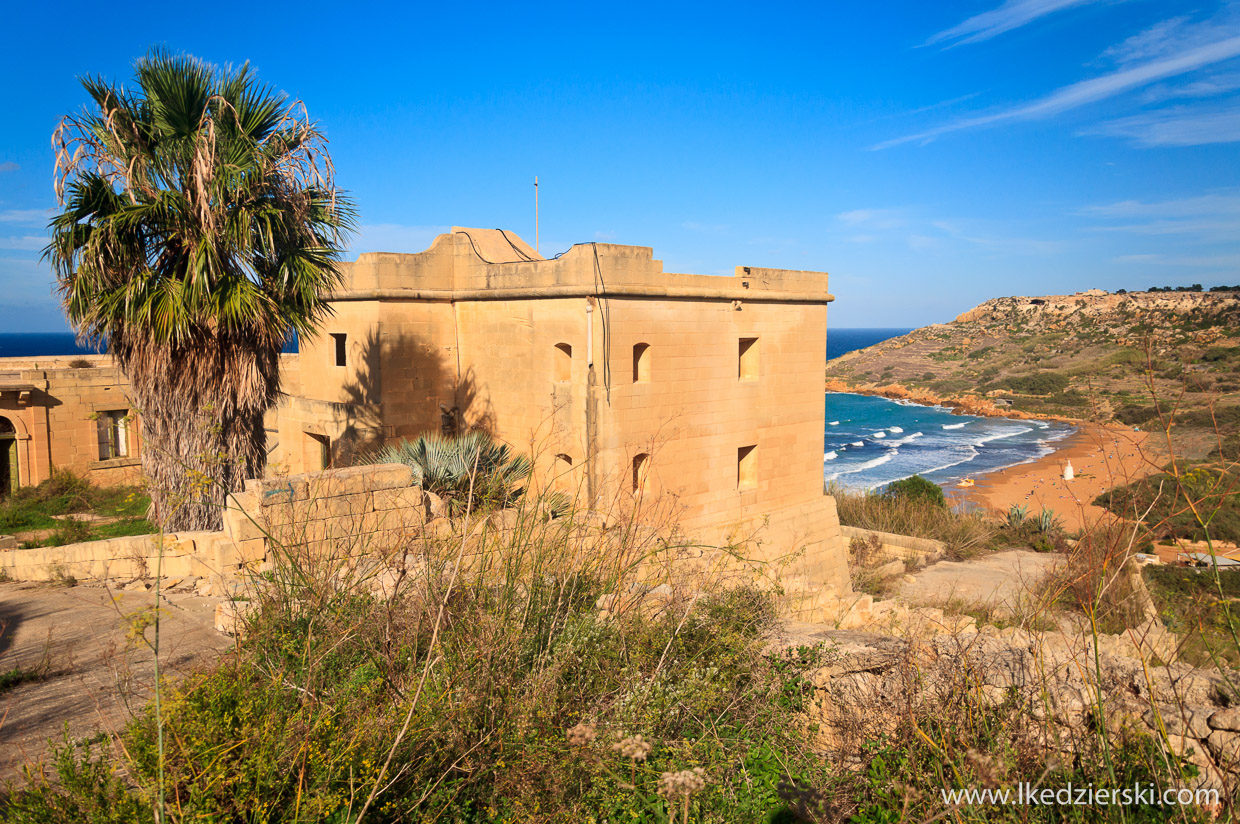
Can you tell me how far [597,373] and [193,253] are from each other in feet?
16.6

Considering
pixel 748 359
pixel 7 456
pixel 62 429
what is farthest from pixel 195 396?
pixel 7 456

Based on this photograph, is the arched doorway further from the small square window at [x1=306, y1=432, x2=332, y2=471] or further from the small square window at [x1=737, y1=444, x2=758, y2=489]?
the small square window at [x1=737, y1=444, x2=758, y2=489]

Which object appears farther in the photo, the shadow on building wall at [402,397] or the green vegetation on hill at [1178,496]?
the shadow on building wall at [402,397]

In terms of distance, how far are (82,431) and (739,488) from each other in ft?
47.3

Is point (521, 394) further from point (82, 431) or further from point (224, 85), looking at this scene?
point (82, 431)

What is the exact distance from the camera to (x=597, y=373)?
10320 mm

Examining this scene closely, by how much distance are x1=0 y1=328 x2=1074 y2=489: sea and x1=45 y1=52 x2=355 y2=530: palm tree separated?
26.1 metres

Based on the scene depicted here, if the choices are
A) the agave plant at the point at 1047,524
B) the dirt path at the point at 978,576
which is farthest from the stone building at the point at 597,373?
the agave plant at the point at 1047,524

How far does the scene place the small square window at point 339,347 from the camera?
1246 cm

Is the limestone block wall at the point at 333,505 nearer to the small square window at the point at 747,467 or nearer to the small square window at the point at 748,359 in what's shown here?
the small square window at the point at 747,467

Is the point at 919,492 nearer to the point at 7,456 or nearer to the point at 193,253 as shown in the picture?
the point at 193,253

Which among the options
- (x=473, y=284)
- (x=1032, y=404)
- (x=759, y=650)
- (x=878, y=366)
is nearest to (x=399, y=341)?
(x=473, y=284)

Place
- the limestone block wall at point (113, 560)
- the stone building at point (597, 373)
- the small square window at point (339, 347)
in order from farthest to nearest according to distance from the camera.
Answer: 1. the small square window at point (339, 347)
2. the stone building at point (597, 373)
3. the limestone block wall at point (113, 560)

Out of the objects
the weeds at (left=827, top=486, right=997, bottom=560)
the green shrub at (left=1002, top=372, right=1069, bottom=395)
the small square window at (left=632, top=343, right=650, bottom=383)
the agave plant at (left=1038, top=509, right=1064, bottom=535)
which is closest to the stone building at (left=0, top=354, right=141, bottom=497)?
the small square window at (left=632, top=343, right=650, bottom=383)
